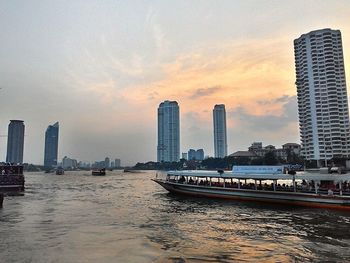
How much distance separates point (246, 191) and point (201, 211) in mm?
8591

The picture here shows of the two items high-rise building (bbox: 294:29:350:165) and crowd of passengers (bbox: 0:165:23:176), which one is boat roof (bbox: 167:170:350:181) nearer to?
crowd of passengers (bbox: 0:165:23:176)

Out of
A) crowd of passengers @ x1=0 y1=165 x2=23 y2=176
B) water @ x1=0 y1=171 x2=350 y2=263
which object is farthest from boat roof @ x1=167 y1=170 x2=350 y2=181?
crowd of passengers @ x1=0 y1=165 x2=23 y2=176

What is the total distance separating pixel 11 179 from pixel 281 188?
47.4 m

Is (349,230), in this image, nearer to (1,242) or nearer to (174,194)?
(1,242)

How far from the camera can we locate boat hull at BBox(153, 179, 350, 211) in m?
31.5

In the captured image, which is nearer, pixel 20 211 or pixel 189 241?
pixel 189 241

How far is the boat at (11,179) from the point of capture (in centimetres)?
5634

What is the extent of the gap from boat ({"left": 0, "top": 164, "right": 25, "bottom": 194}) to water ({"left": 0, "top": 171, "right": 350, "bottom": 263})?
26.0m

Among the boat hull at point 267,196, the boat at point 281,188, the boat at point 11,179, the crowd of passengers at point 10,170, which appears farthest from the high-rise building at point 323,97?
the boat at point 11,179

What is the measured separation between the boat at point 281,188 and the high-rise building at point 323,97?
4428 inches

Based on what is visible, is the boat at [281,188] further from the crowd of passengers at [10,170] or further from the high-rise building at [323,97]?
the high-rise building at [323,97]

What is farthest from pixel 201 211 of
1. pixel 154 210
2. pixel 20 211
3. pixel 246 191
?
pixel 20 211

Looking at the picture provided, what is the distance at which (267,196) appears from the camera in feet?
122

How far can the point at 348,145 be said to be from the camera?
146625 mm
